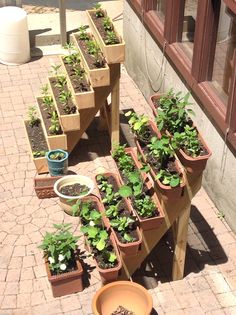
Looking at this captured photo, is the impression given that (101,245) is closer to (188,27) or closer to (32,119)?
(32,119)

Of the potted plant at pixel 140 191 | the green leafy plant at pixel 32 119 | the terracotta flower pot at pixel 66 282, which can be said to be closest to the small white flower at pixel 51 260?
the terracotta flower pot at pixel 66 282

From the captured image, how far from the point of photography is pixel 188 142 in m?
7.27

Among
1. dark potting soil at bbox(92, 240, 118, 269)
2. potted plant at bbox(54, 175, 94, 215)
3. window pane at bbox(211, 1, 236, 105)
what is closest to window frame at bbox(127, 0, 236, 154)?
window pane at bbox(211, 1, 236, 105)

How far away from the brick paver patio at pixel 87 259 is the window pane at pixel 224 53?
175 centimetres

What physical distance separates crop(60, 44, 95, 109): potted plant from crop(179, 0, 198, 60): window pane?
1.69 meters

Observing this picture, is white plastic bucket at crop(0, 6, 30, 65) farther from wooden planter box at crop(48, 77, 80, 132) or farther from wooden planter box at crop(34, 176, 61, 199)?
wooden planter box at crop(34, 176, 61, 199)

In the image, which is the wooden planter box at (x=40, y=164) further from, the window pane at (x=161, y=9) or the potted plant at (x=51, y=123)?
the window pane at (x=161, y=9)

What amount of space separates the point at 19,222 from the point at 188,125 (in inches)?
122

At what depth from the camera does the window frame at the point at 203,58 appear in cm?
847

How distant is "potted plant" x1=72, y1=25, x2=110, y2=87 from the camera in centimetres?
948

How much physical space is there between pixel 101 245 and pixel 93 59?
A: 145 inches

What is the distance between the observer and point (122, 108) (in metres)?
11.7

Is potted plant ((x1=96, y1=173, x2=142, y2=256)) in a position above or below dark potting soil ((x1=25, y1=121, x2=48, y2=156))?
above

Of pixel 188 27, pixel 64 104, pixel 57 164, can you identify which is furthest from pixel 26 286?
pixel 188 27
